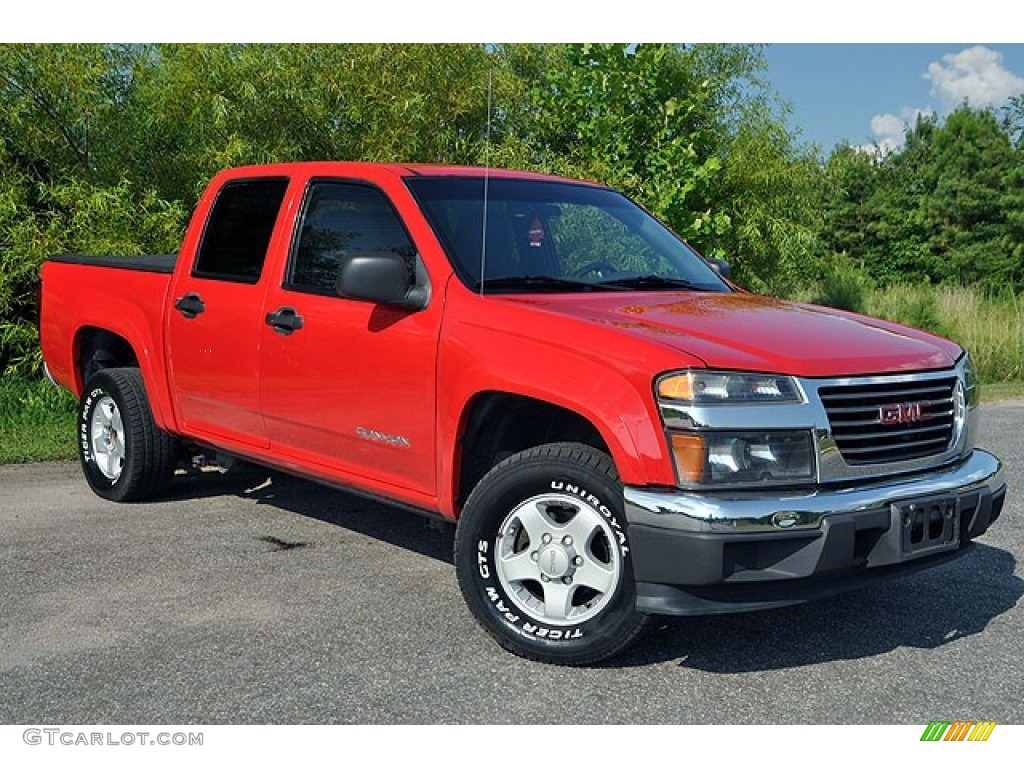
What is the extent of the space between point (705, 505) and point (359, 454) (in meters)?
1.78

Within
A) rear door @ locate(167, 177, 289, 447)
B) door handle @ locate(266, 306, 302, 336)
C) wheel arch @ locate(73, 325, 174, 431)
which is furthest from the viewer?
wheel arch @ locate(73, 325, 174, 431)

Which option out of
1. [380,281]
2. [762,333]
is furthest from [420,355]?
[762,333]

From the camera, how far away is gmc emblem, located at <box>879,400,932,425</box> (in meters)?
4.27

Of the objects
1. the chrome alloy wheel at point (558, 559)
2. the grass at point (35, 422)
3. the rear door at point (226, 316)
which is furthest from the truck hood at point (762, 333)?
the grass at point (35, 422)

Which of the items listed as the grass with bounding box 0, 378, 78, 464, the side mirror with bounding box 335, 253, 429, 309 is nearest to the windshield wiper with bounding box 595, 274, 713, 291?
the side mirror with bounding box 335, 253, 429, 309

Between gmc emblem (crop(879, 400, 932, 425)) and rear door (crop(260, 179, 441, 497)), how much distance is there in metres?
1.69

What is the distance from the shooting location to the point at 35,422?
31.2 feet

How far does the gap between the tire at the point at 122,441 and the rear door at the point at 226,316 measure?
0.43m

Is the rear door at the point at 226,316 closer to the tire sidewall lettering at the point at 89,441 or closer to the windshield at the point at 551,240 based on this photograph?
the tire sidewall lettering at the point at 89,441

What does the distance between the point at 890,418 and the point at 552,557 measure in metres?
1.29

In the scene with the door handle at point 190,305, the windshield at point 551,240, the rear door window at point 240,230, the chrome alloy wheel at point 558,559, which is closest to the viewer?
the chrome alloy wheel at point 558,559

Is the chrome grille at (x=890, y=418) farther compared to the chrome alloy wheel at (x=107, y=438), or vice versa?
the chrome alloy wheel at (x=107, y=438)

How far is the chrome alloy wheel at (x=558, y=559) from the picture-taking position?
426cm

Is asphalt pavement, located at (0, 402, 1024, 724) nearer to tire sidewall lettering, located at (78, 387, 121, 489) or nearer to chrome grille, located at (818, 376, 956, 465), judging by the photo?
tire sidewall lettering, located at (78, 387, 121, 489)
